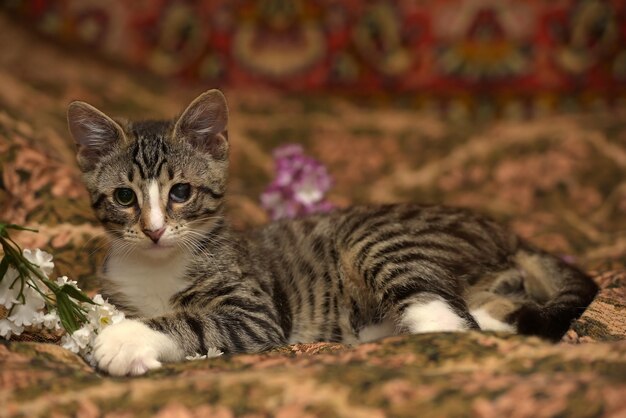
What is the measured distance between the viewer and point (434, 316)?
1.59 meters

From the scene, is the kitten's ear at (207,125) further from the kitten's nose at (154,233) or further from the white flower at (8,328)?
the white flower at (8,328)

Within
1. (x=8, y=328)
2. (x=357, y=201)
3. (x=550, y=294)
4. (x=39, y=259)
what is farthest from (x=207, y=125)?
(x=357, y=201)

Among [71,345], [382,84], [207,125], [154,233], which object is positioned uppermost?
[382,84]

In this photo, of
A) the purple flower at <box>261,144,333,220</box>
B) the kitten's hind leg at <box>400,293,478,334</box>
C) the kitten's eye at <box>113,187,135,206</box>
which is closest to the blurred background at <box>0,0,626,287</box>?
the purple flower at <box>261,144,333,220</box>

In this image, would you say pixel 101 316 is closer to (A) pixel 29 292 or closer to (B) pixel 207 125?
(A) pixel 29 292

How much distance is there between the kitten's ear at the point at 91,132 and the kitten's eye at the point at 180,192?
201mm

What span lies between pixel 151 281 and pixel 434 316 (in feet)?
2.30

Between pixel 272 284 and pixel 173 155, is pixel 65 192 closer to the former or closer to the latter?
pixel 173 155

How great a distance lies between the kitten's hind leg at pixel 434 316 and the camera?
1569 millimetres

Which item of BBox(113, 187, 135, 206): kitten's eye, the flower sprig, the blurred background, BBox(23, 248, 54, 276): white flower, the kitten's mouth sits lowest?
the flower sprig

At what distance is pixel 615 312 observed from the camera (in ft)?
5.63

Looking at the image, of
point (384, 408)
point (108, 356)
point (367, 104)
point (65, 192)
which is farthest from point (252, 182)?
point (384, 408)

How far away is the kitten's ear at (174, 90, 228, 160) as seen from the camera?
1766mm

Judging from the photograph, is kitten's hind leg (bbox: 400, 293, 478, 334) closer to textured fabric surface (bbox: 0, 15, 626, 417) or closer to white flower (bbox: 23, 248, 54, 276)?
textured fabric surface (bbox: 0, 15, 626, 417)
